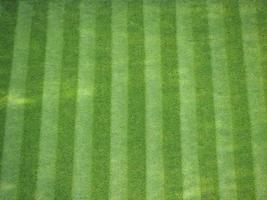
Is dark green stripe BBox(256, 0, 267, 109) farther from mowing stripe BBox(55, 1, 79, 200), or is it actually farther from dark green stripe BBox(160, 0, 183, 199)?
mowing stripe BBox(55, 1, 79, 200)

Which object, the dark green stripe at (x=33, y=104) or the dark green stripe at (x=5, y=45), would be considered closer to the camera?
the dark green stripe at (x=33, y=104)

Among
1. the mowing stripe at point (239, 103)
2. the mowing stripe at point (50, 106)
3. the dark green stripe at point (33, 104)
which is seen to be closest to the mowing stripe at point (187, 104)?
the mowing stripe at point (239, 103)

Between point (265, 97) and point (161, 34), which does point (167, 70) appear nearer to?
point (161, 34)

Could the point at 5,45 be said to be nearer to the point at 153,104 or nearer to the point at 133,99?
the point at 133,99

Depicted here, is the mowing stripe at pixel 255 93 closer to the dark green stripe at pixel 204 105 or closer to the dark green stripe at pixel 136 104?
the dark green stripe at pixel 204 105

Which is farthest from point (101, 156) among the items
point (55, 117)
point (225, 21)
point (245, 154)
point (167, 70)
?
point (225, 21)
